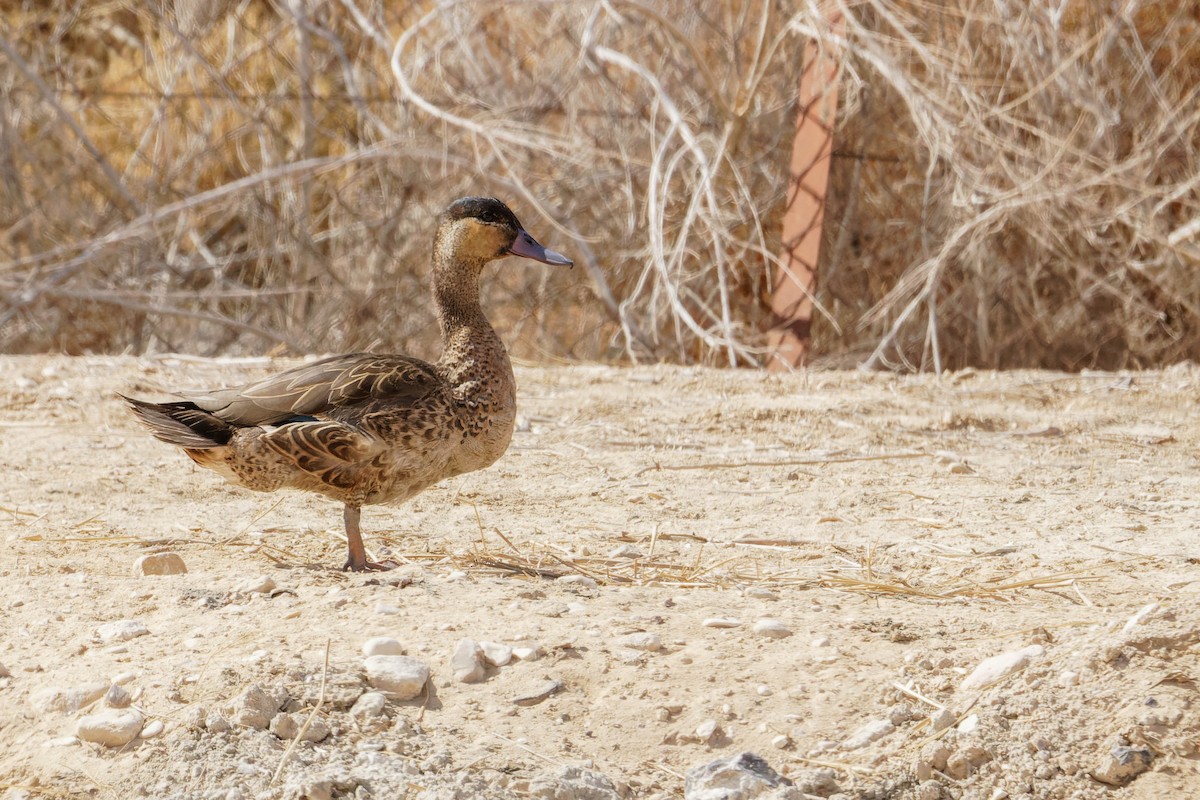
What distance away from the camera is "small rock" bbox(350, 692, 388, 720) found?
304 cm

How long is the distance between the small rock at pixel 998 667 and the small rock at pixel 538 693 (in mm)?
935

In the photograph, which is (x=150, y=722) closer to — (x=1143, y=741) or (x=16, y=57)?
(x=1143, y=741)

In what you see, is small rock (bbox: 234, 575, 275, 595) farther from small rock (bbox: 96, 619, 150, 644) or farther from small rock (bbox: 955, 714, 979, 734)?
small rock (bbox: 955, 714, 979, 734)

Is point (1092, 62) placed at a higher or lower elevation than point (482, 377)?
higher

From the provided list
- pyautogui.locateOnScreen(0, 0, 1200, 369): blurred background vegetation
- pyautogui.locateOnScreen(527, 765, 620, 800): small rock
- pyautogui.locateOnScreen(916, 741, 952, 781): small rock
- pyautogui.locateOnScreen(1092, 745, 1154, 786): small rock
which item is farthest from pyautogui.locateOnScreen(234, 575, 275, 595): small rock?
pyautogui.locateOnScreen(0, 0, 1200, 369): blurred background vegetation

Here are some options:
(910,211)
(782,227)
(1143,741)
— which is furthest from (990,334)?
(1143,741)

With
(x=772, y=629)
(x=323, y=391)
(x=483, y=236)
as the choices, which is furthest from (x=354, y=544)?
(x=772, y=629)

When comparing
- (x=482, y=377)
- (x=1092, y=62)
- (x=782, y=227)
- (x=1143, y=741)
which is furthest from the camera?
(x=782, y=227)

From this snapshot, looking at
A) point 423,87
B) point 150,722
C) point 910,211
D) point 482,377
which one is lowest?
point 150,722

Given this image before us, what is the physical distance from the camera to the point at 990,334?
9086 mm

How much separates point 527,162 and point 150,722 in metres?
5.76

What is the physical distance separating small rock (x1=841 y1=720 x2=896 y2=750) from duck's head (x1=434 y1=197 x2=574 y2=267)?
73.3 inches

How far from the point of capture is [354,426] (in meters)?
3.88

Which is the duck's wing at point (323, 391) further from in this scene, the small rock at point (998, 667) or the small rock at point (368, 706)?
the small rock at point (998, 667)
